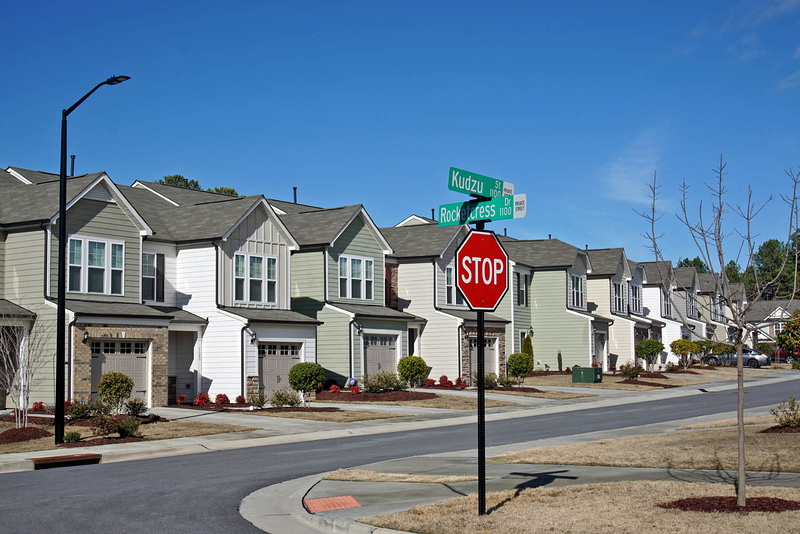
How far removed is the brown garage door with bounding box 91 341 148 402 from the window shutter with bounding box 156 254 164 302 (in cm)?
420

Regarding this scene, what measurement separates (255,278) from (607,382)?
72.6 feet

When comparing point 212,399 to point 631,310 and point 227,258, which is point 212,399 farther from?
point 631,310

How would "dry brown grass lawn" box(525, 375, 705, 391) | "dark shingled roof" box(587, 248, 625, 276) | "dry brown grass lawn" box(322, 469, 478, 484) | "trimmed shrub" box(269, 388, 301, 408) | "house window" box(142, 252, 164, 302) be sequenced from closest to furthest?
"dry brown grass lawn" box(322, 469, 478, 484) → "trimmed shrub" box(269, 388, 301, 408) → "house window" box(142, 252, 164, 302) → "dry brown grass lawn" box(525, 375, 705, 391) → "dark shingled roof" box(587, 248, 625, 276)

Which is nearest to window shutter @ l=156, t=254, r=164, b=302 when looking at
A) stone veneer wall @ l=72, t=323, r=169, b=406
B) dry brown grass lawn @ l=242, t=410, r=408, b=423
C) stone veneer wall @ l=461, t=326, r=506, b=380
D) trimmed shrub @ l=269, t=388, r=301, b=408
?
stone veneer wall @ l=72, t=323, r=169, b=406

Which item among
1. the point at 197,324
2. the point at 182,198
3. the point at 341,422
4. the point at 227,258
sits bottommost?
the point at 341,422

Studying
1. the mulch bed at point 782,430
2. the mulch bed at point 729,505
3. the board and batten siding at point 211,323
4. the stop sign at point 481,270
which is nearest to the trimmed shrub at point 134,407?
the board and batten siding at point 211,323

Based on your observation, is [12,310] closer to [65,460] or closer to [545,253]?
[65,460]

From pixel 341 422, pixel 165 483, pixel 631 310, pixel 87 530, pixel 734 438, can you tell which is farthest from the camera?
pixel 631 310

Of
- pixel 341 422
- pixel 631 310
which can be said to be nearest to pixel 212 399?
pixel 341 422

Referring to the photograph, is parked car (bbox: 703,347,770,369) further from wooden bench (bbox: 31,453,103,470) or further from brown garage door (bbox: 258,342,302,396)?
wooden bench (bbox: 31,453,103,470)

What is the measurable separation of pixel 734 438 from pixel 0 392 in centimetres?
2376

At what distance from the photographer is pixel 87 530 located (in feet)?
33.8

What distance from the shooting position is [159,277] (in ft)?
112

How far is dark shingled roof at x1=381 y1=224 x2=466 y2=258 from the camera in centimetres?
4538
